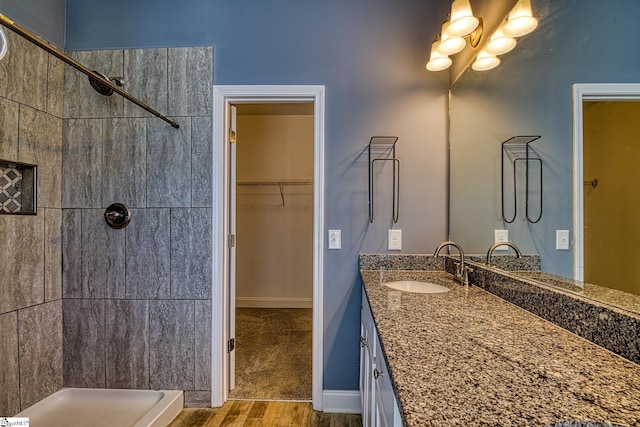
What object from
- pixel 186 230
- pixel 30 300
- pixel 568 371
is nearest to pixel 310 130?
pixel 186 230

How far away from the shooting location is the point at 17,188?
1.68 metres

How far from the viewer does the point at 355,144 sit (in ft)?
6.04

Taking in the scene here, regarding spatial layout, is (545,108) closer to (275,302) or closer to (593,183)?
(593,183)

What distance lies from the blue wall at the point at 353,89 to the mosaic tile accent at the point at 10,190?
1.36 meters

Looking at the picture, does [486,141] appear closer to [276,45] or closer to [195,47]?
[276,45]

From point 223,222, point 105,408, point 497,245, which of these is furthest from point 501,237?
point 105,408

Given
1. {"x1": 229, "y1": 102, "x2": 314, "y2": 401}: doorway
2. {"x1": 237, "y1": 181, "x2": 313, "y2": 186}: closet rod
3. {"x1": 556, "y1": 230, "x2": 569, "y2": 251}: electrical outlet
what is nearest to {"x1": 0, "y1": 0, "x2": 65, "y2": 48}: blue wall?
{"x1": 229, "y1": 102, "x2": 314, "y2": 401}: doorway

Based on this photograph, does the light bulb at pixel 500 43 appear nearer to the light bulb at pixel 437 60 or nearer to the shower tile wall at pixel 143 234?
the light bulb at pixel 437 60

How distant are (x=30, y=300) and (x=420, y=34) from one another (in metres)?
2.98

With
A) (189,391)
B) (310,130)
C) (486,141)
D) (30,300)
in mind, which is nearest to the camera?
(486,141)

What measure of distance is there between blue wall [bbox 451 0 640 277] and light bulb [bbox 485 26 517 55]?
0.03 m

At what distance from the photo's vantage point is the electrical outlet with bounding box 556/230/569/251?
94cm

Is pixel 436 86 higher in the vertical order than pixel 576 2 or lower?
higher

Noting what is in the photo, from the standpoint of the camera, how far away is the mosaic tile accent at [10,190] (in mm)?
1598
